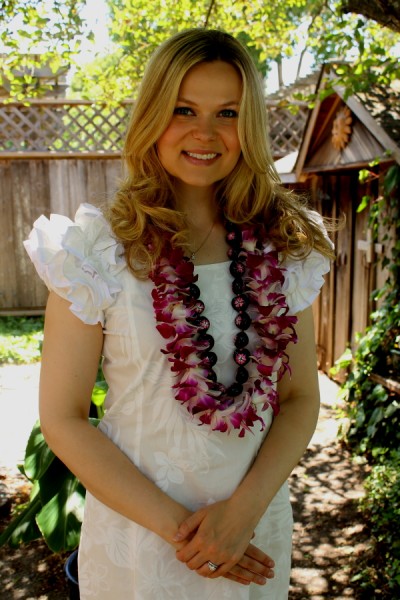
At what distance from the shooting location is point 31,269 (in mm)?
9422

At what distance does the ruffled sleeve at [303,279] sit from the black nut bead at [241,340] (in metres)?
0.18

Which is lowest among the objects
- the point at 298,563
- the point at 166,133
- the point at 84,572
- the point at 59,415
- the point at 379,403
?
the point at 298,563

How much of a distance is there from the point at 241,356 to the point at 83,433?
0.42 m

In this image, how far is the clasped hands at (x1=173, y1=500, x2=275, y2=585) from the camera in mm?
1432

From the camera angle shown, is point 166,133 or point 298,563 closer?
point 166,133

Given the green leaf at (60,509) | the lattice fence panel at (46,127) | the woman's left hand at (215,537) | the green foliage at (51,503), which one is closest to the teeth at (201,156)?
the woman's left hand at (215,537)

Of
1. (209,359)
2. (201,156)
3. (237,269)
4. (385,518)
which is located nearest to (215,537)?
(209,359)

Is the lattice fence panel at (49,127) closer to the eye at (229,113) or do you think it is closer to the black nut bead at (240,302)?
the eye at (229,113)

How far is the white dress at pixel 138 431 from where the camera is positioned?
1510 mm

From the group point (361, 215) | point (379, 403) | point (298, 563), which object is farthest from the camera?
point (361, 215)

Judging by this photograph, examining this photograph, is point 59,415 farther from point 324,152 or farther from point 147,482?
point 324,152

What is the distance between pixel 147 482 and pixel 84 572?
35cm

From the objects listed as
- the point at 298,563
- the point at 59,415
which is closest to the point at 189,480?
the point at 59,415

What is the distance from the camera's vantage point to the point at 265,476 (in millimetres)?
1571
